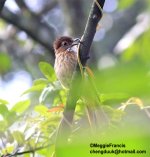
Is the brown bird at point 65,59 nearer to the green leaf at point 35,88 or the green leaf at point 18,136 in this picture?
the green leaf at point 35,88

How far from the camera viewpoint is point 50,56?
371 centimetres

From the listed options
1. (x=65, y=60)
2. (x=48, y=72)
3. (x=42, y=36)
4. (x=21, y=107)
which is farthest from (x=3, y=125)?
(x=42, y=36)

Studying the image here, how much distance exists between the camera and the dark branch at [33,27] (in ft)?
11.6

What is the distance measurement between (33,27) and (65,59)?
1695 mm

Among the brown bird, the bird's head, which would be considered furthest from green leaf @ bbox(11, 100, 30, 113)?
the bird's head

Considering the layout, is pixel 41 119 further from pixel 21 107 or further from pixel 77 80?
pixel 77 80

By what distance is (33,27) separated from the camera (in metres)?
3.65

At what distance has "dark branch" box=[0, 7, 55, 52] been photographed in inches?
139

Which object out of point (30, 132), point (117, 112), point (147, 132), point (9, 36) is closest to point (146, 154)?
point (147, 132)

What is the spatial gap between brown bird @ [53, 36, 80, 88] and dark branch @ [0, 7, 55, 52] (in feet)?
4.71

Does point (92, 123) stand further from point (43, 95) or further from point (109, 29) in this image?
point (109, 29)

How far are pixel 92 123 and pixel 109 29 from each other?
13.3ft

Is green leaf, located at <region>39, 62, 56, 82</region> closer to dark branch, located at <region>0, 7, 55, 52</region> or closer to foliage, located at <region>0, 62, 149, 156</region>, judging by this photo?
foliage, located at <region>0, 62, 149, 156</region>

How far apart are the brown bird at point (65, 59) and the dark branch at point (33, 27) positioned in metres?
1.43
